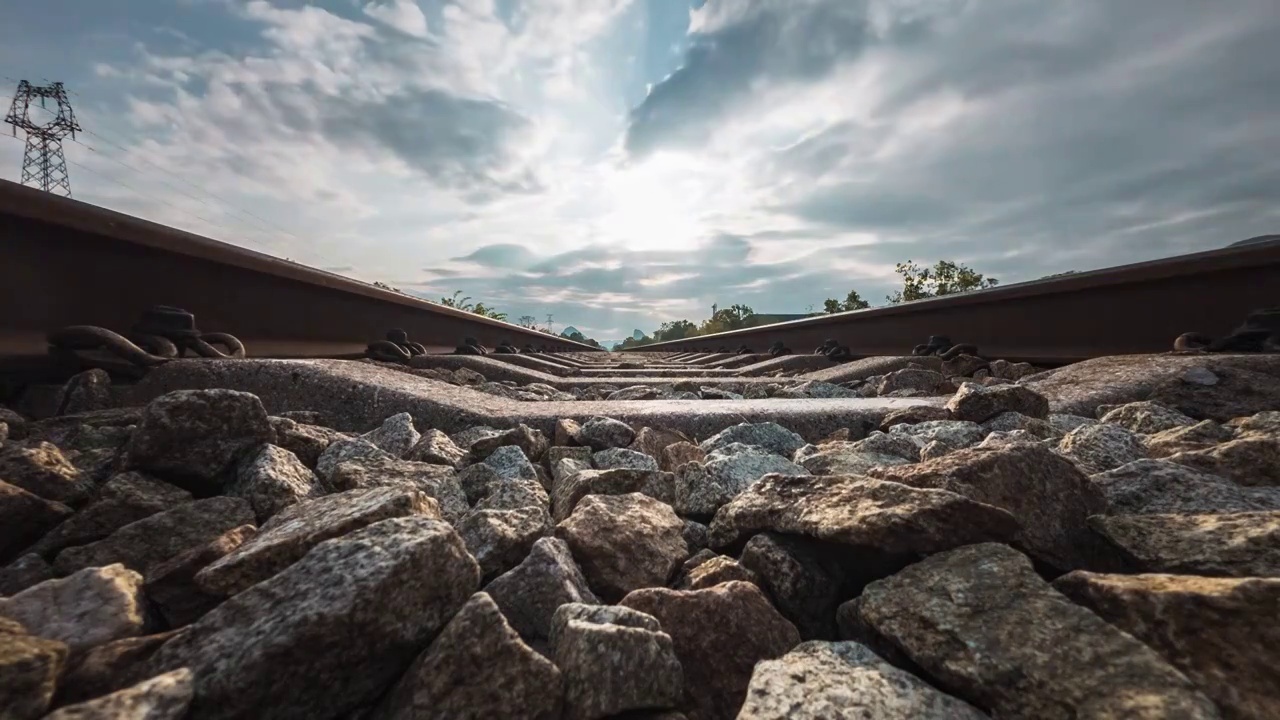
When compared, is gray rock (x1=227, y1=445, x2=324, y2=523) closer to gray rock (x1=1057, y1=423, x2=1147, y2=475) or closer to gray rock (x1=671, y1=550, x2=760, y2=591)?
gray rock (x1=671, y1=550, x2=760, y2=591)

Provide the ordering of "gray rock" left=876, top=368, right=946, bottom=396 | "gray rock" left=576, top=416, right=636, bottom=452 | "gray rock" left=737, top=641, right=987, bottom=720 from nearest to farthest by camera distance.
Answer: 1. "gray rock" left=737, top=641, right=987, bottom=720
2. "gray rock" left=576, top=416, right=636, bottom=452
3. "gray rock" left=876, top=368, right=946, bottom=396

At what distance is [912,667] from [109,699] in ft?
3.01

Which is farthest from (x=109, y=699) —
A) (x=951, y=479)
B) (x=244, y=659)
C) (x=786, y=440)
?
(x=786, y=440)

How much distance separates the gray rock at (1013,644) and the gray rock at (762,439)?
3.36 ft

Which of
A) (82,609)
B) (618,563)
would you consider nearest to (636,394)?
(618,563)

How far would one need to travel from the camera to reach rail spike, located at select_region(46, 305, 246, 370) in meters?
2.16

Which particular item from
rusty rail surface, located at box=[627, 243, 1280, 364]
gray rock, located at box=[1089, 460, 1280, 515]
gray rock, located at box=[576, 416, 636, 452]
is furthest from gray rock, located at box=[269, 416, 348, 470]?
rusty rail surface, located at box=[627, 243, 1280, 364]

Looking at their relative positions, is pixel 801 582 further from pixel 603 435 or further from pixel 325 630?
pixel 603 435

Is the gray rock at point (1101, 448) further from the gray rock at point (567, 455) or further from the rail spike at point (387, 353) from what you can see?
the rail spike at point (387, 353)

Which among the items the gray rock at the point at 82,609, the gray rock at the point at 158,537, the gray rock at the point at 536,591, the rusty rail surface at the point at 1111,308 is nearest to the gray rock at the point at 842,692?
the gray rock at the point at 536,591

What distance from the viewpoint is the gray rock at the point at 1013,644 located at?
25.6 inches

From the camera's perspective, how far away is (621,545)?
1149 mm

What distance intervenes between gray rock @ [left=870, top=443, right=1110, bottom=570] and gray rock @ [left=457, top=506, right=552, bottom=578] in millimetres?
717

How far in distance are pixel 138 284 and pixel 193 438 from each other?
187 cm
